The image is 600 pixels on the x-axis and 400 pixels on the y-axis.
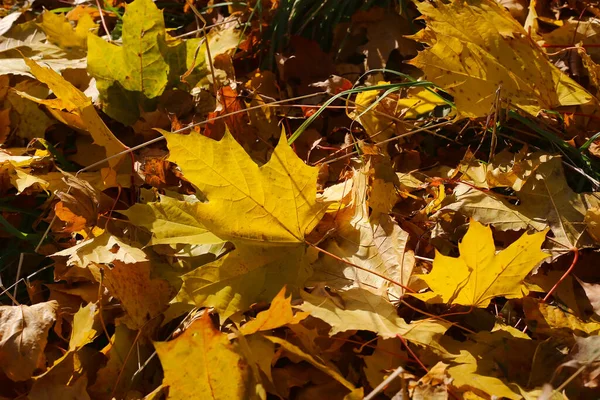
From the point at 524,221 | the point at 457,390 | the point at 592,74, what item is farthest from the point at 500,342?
the point at 592,74

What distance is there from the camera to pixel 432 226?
1.13m

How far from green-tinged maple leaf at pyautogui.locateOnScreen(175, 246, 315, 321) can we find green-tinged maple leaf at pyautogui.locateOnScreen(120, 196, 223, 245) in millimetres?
53

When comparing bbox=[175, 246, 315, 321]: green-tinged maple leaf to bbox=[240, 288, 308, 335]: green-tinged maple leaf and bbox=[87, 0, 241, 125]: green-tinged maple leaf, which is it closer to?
bbox=[240, 288, 308, 335]: green-tinged maple leaf

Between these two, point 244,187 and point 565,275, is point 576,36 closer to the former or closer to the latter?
point 565,275

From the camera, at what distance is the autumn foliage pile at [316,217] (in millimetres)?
892

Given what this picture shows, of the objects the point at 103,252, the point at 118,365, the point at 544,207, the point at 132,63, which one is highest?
the point at 132,63

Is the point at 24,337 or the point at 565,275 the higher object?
the point at 565,275

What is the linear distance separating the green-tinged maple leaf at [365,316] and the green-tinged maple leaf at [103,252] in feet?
1.13

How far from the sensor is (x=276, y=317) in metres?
0.86

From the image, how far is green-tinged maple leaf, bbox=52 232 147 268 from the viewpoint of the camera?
1.05 metres

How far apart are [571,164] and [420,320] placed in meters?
0.54

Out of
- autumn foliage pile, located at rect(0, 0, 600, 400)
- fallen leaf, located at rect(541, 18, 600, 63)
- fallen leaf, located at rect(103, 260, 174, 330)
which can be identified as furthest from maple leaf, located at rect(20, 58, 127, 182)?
fallen leaf, located at rect(541, 18, 600, 63)

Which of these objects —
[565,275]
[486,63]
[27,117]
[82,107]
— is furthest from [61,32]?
[565,275]

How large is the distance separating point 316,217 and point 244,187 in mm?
140
